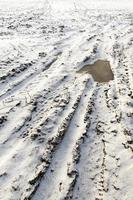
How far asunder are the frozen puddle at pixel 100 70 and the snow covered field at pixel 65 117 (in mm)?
133

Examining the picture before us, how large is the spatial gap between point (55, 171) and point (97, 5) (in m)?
12.8

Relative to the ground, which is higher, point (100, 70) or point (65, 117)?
point (100, 70)

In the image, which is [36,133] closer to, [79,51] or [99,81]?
[99,81]

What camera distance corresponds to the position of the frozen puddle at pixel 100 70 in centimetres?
736

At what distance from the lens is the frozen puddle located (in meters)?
7.36

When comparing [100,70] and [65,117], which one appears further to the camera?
[100,70]

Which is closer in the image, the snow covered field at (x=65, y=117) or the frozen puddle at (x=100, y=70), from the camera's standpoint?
the snow covered field at (x=65, y=117)

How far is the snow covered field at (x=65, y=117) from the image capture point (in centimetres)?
440

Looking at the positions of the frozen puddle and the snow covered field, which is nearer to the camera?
the snow covered field

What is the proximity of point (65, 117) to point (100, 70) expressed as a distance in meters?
2.47

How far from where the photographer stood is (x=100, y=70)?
779 centimetres

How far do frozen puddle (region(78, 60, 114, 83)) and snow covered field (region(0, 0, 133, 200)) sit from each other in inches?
5.2

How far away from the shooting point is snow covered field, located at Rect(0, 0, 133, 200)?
4.40 meters

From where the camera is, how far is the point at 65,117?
5.73m
